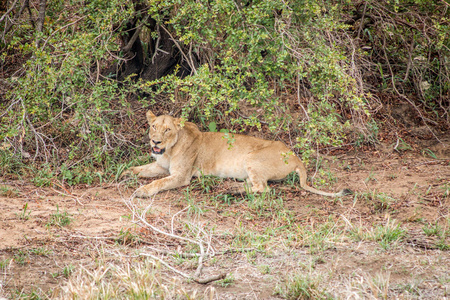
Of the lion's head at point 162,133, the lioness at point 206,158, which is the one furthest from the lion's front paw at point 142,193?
the lion's head at point 162,133

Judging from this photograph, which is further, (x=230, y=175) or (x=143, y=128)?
(x=143, y=128)

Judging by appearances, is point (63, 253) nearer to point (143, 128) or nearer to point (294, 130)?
point (143, 128)

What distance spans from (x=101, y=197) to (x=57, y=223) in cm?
122

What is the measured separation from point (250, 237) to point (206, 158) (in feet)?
7.64

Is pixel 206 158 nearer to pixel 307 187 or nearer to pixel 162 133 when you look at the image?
pixel 162 133

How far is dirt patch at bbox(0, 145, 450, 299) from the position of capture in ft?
14.0

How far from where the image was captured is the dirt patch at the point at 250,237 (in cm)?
427

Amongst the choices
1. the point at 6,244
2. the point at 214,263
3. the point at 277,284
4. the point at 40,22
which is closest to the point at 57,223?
the point at 6,244

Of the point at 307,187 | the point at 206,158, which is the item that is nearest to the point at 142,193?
the point at 206,158

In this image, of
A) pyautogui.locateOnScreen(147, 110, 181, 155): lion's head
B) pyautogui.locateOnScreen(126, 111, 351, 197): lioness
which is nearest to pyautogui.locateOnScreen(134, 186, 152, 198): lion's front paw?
pyautogui.locateOnScreen(126, 111, 351, 197): lioness

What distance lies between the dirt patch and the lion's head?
0.63m

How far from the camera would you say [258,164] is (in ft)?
23.2

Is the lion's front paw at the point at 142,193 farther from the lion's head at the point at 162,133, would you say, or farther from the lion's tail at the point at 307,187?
the lion's tail at the point at 307,187

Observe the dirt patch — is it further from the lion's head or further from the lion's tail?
the lion's head
